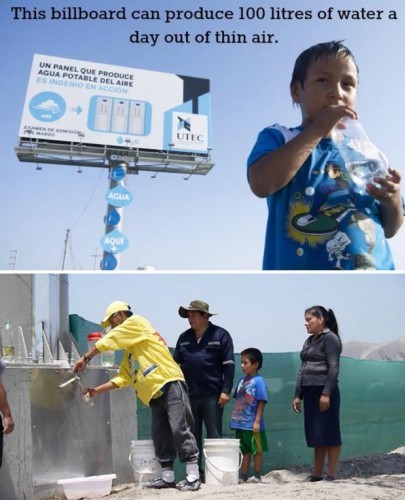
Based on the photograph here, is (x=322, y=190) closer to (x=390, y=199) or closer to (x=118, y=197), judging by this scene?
(x=390, y=199)

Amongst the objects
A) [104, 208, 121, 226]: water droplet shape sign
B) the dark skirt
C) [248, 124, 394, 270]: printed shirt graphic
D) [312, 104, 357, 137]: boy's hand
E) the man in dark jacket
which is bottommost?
the dark skirt

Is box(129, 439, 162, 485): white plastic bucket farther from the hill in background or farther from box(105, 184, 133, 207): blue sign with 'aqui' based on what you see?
box(105, 184, 133, 207): blue sign with 'aqui'

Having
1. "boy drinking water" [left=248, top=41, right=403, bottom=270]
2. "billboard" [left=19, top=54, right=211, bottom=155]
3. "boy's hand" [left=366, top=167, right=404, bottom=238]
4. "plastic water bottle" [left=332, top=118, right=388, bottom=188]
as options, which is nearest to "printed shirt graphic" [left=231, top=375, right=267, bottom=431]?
"boy drinking water" [left=248, top=41, right=403, bottom=270]

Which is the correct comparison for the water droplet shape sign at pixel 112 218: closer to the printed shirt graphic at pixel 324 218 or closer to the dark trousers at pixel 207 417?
the dark trousers at pixel 207 417

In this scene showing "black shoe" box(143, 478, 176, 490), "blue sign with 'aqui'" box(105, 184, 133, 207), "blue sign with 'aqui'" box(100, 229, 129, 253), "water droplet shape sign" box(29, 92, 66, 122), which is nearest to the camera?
"black shoe" box(143, 478, 176, 490)

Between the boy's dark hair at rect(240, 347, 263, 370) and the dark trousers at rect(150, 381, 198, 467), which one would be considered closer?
the dark trousers at rect(150, 381, 198, 467)

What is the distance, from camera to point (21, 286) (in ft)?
9.36

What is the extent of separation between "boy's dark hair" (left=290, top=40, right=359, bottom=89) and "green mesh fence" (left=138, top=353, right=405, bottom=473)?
1.32 m

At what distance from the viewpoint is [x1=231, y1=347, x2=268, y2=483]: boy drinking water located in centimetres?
317

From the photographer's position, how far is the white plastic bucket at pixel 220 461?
295 centimetres

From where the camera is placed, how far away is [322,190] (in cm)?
233

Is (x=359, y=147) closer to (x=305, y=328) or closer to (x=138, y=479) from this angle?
(x=305, y=328)

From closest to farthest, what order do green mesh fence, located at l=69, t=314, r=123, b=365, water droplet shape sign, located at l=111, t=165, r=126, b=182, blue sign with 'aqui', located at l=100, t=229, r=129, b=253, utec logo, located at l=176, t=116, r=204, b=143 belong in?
1. green mesh fence, located at l=69, t=314, r=123, b=365
2. blue sign with 'aqui', located at l=100, t=229, r=129, b=253
3. water droplet shape sign, located at l=111, t=165, r=126, b=182
4. utec logo, located at l=176, t=116, r=204, b=143

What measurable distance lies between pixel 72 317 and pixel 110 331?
42cm
